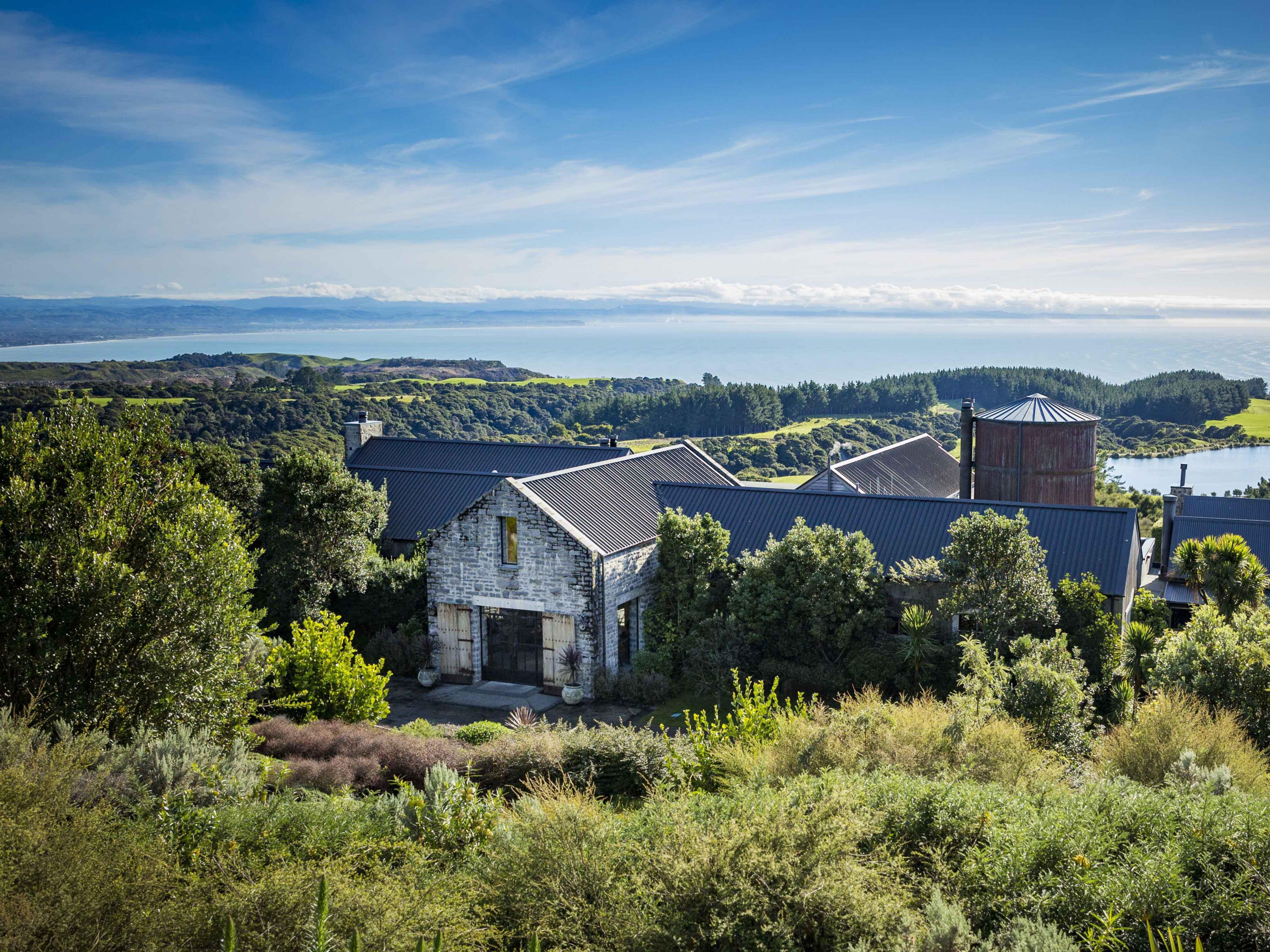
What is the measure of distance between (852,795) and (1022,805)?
2356 mm

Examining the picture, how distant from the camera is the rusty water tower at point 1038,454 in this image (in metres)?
30.6

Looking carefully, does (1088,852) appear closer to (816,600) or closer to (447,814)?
(447,814)

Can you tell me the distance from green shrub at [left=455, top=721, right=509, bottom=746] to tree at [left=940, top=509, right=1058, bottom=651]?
1037cm

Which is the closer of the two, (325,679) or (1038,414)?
(325,679)

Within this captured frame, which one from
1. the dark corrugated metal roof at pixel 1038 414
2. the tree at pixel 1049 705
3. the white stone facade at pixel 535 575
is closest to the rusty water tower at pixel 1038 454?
the dark corrugated metal roof at pixel 1038 414

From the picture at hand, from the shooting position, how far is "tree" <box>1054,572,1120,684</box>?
20766 mm

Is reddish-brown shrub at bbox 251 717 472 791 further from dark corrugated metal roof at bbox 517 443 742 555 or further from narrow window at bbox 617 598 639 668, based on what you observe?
dark corrugated metal roof at bbox 517 443 742 555

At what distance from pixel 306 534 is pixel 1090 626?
20.4 meters

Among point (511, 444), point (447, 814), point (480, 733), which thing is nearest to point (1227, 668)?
point (447, 814)

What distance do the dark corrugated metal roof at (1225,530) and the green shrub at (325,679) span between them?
30.1 m

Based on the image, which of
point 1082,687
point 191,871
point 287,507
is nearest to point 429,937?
point 191,871

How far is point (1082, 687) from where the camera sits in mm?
18500

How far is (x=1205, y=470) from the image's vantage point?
76.5 meters

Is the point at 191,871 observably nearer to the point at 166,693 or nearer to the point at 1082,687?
the point at 166,693
